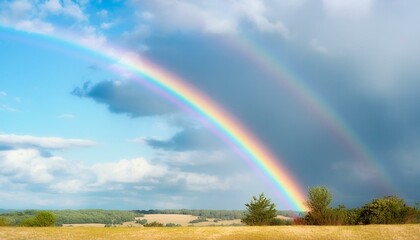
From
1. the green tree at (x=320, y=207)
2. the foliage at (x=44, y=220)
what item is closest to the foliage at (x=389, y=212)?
the green tree at (x=320, y=207)

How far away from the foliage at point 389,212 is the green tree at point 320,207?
7.57 metres

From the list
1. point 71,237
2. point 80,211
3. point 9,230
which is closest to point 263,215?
point 71,237

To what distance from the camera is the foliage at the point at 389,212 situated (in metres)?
69.1

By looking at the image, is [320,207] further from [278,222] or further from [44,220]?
[44,220]

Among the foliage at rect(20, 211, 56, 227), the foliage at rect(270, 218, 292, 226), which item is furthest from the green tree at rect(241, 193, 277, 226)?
the foliage at rect(20, 211, 56, 227)

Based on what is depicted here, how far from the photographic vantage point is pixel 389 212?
2766 inches

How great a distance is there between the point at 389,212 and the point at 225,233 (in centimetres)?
3000

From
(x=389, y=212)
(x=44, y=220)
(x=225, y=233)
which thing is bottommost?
(x=225, y=233)

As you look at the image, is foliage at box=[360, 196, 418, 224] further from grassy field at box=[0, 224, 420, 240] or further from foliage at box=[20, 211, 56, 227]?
foliage at box=[20, 211, 56, 227]

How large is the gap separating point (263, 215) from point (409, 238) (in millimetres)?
25332

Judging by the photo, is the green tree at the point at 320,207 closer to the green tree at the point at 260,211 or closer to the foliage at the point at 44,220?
the green tree at the point at 260,211

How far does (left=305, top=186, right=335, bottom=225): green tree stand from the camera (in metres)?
69.1

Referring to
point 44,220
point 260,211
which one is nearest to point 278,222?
point 260,211

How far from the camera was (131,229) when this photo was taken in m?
61.2
